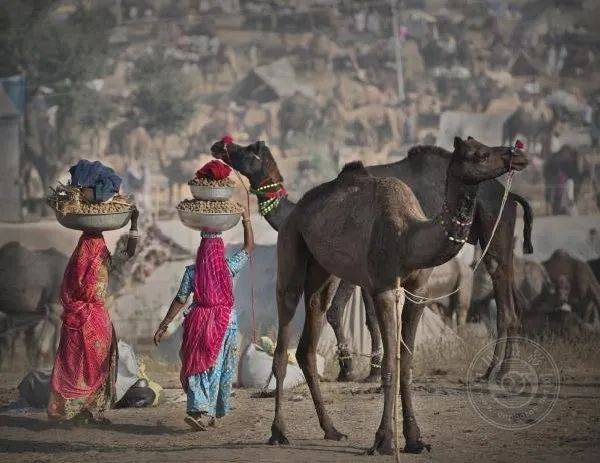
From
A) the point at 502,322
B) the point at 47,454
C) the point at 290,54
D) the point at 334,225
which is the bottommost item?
the point at 47,454

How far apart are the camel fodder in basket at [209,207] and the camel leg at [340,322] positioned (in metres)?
2.86

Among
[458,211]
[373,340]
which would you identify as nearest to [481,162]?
[458,211]

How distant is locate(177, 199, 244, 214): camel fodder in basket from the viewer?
948 cm

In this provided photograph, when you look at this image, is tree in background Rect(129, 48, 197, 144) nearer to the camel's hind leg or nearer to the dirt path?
the dirt path

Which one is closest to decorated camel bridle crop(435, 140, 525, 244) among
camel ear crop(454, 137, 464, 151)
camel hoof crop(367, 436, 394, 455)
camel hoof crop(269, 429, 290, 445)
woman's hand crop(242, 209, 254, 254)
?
camel ear crop(454, 137, 464, 151)

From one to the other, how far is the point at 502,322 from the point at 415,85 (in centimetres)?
804

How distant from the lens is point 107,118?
19.6 metres

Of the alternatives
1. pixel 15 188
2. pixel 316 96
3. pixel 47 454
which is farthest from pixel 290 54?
pixel 47 454

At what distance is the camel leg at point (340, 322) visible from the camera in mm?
12117

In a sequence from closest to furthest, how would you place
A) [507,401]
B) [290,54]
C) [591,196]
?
[507,401] → [591,196] → [290,54]

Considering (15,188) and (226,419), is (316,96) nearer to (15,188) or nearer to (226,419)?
(15,188)

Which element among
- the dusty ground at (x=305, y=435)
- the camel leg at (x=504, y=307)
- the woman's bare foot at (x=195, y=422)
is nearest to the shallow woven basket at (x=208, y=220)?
the woman's bare foot at (x=195, y=422)

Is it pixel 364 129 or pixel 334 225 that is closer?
pixel 334 225

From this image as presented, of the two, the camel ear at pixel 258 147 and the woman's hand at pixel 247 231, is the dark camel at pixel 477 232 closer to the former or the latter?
the camel ear at pixel 258 147
